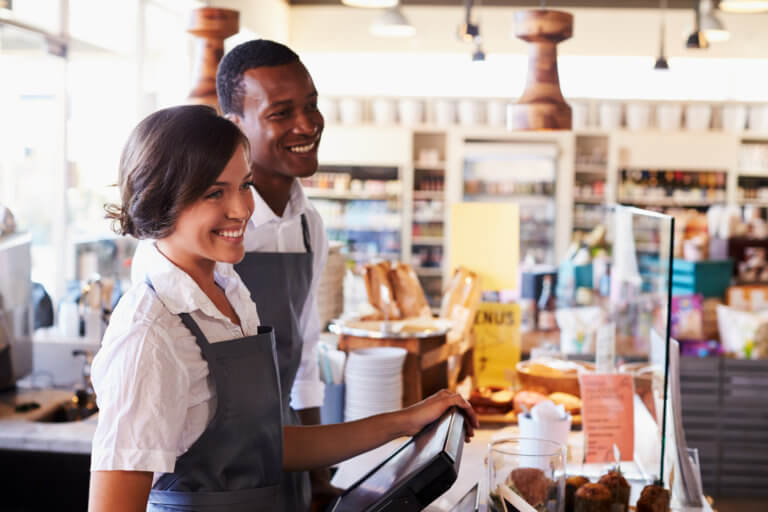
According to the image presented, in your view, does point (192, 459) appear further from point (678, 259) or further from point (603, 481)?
point (678, 259)

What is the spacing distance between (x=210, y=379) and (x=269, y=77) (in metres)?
0.82

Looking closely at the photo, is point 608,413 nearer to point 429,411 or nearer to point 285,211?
point 429,411

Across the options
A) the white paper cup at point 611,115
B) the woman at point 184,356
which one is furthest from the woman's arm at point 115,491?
the white paper cup at point 611,115

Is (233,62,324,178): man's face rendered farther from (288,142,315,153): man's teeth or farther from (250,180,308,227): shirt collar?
(250,180,308,227): shirt collar

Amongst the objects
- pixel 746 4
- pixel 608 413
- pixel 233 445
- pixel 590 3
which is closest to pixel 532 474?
pixel 233 445

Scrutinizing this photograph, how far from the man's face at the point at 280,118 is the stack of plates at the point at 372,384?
908 mm

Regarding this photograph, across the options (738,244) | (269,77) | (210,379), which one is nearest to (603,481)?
(210,379)

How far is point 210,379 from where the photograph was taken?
52.6 inches

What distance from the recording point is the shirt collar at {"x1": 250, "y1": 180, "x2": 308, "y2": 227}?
2023 mm

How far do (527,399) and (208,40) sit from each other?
1656mm

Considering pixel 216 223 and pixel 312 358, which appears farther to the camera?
pixel 312 358

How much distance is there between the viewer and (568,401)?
2758 millimetres

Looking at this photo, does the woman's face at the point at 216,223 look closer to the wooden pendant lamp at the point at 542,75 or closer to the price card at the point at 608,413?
the price card at the point at 608,413

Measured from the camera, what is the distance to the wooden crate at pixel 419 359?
9.07 ft
